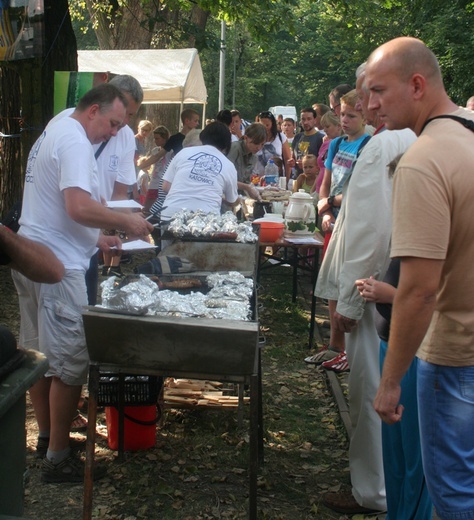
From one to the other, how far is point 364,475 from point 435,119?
217cm

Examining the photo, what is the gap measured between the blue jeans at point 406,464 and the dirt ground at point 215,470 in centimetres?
71

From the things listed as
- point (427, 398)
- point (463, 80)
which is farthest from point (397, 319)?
point (463, 80)

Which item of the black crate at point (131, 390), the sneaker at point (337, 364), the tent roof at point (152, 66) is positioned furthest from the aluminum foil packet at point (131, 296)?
the tent roof at point (152, 66)

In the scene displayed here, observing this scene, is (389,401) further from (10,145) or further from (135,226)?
(10,145)

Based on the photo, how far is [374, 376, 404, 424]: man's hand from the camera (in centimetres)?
240

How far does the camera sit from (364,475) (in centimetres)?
377

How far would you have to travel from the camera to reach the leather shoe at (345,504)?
3.80m

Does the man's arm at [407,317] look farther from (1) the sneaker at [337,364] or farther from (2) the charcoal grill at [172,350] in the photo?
(1) the sneaker at [337,364]


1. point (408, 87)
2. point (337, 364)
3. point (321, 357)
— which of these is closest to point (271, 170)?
point (321, 357)

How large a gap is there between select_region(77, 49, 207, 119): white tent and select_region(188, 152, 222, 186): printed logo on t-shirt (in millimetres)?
8507

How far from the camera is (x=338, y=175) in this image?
5.98m

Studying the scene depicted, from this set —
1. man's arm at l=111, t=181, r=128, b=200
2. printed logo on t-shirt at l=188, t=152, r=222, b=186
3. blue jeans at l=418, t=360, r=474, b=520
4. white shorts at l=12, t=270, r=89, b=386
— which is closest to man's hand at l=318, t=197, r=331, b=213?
printed logo on t-shirt at l=188, t=152, r=222, b=186

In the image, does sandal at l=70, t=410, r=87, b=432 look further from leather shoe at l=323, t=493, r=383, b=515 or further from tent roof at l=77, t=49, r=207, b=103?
tent roof at l=77, t=49, r=207, b=103

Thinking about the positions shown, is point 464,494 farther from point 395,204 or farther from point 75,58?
point 75,58
